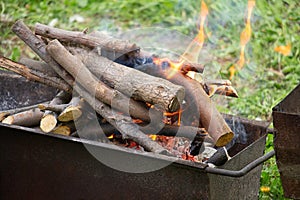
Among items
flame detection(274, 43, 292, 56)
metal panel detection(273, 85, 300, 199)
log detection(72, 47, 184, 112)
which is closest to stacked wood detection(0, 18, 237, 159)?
log detection(72, 47, 184, 112)

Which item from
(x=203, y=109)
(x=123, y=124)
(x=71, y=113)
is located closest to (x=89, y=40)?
(x=71, y=113)

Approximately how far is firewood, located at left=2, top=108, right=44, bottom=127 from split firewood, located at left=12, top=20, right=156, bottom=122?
24 centimetres

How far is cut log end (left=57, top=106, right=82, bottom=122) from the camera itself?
9.70 ft

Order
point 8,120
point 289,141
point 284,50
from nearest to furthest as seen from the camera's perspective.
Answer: point 289,141
point 8,120
point 284,50

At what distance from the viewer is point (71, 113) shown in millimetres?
2963

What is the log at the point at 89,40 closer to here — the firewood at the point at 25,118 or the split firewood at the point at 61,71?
the split firewood at the point at 61,71

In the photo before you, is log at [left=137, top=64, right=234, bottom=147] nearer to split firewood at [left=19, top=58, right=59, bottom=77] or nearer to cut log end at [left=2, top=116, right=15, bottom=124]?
split firewood at [left=19, top=58, right=59, bottom=77]

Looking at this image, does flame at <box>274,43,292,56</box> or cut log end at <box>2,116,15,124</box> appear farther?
flame at <box>274,43,292,56</box>

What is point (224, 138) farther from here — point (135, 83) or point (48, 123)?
point (48, 123)

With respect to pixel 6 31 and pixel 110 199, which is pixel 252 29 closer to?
pixel 6 31

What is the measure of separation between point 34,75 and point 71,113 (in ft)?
1.36

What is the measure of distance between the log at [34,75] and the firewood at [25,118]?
184 mm

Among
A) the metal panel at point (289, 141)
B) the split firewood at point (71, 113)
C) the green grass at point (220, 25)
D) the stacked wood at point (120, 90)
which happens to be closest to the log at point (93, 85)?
the stacked wood at point (120, 90)

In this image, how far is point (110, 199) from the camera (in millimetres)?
2869
